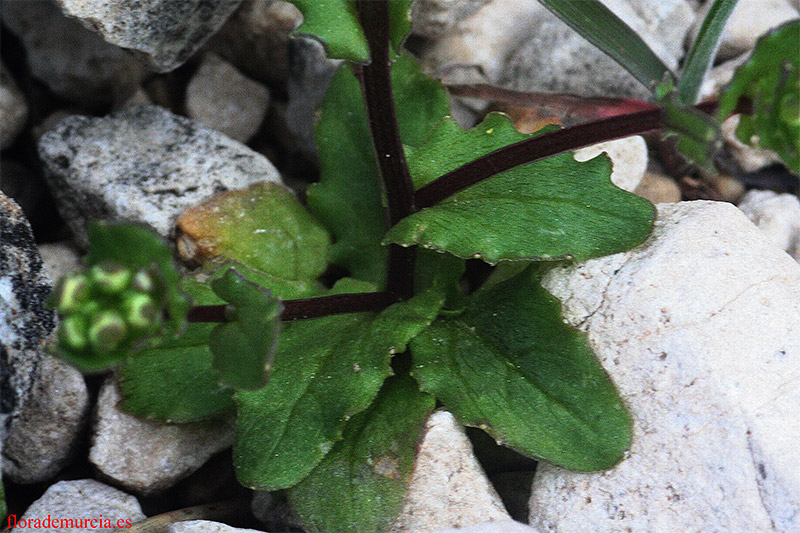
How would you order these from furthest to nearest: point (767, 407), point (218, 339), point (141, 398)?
point (141, 398), point (767, 407), point (218, 339)

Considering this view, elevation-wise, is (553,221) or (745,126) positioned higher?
(745,126)

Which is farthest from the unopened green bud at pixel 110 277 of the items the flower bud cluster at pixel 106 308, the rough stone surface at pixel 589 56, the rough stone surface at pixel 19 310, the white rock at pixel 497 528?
the rough stone surface at pixel 589 56

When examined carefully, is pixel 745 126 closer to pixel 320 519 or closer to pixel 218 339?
pixel 218 339

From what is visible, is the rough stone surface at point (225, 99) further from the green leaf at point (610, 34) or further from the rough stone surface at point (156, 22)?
the green leaf at point (610, 34)

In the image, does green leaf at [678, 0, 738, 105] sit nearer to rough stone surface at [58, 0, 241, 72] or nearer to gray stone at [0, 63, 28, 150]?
rough stone surface at [58, 0, 241, 72]

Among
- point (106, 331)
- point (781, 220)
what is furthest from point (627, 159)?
point (106, 331)

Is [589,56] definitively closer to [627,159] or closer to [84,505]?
[627,159]

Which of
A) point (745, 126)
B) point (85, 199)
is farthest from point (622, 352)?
point (85, 199)
